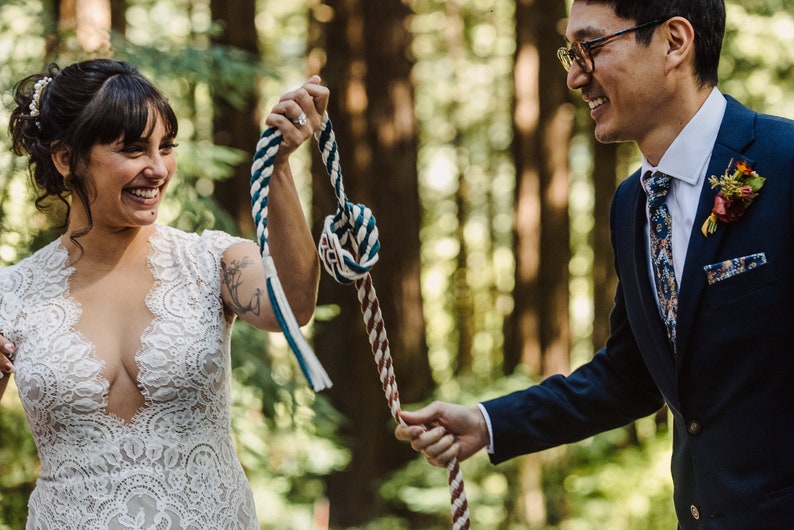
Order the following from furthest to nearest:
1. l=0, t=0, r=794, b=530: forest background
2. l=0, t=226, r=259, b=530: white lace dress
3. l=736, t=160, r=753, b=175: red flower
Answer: l=0, t=0, r=794, b=530: forest background
l=0, t=226, r=259, b=530: white lace dress
l=736, t=160, r=753, b=175: red flower

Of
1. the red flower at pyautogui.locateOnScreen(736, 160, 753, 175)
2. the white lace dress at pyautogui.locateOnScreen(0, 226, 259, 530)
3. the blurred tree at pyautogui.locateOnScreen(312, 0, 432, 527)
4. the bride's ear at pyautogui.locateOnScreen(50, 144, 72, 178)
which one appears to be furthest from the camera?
the blurred tree at pyautogui.locateOnScreen(312, 0, 432, 527)

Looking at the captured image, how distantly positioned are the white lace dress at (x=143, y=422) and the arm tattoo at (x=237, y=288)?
0.06 meters

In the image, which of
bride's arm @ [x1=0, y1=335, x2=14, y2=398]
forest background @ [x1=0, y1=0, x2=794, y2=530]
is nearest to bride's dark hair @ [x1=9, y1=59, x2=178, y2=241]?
bride's arm @ [x1=0, y1=335, x2=14, y2=398]

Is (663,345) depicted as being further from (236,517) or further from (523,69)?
(523,69)

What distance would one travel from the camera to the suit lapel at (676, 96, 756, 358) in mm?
2562

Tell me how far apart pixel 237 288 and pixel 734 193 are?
1.47m

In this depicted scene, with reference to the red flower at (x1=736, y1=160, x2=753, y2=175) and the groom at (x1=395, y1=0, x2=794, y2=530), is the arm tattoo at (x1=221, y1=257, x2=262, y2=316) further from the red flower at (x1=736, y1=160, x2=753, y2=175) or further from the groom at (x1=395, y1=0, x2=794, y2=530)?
the red flower at (x1=736, y1=160, x2=753, y2=175)

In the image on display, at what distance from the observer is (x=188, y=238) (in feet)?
10.4

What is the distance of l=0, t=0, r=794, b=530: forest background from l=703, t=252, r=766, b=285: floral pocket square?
3.60 m

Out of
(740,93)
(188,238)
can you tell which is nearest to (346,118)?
(740,93)

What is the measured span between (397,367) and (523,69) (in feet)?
12.2

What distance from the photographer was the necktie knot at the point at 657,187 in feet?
9.00

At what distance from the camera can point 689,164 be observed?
269 centimetres

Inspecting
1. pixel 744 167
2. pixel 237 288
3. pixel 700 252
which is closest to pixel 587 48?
pixel 744 167
